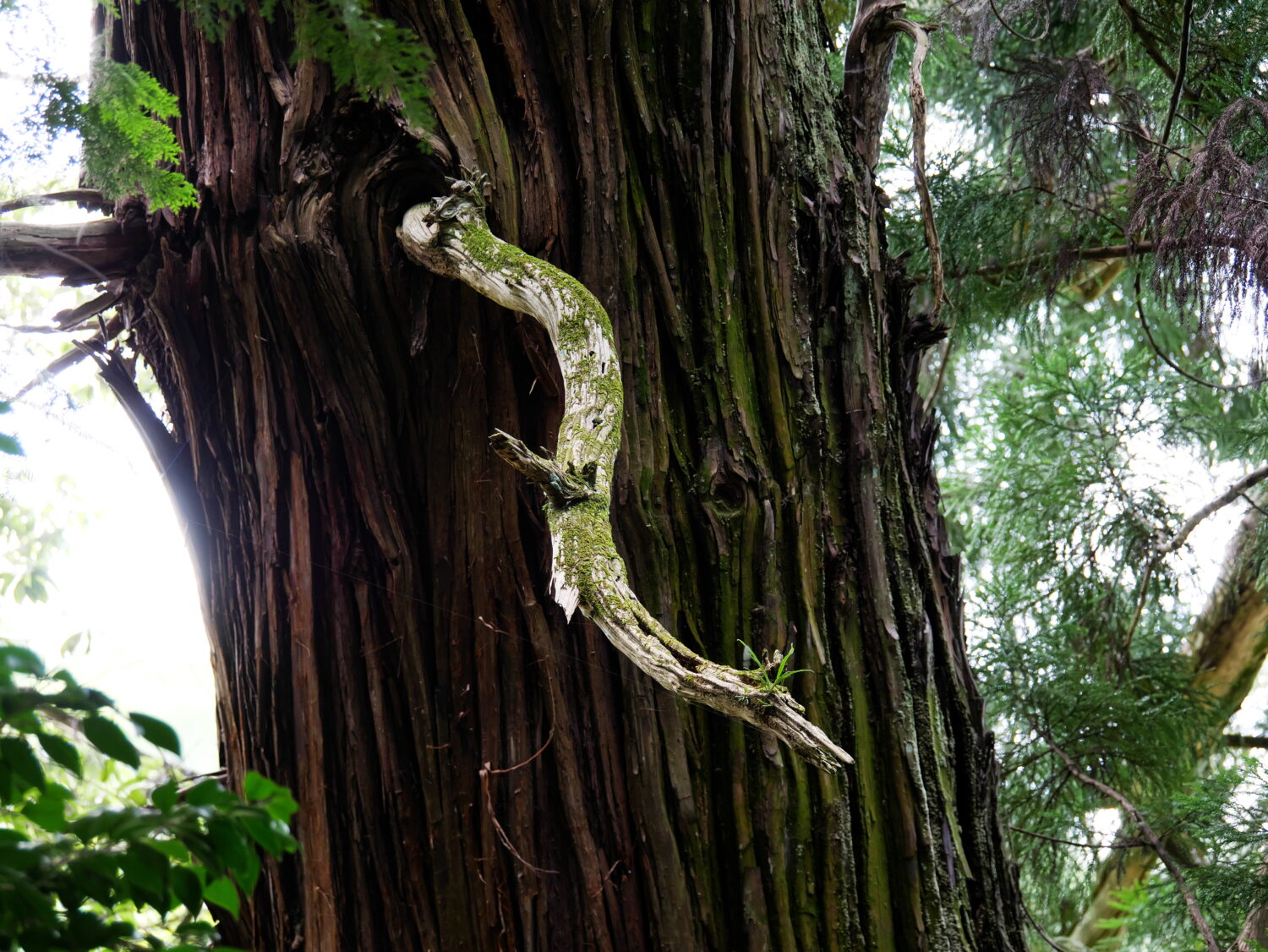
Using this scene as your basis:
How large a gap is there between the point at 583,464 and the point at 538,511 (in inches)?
18.6

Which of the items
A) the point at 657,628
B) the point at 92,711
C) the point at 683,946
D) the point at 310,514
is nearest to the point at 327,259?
the point at 310,514

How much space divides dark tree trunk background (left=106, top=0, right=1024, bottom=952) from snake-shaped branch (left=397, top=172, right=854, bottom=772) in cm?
13

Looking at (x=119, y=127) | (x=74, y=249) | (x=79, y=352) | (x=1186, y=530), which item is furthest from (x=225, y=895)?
(x=1186, y=530)

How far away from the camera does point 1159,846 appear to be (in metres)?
2.53

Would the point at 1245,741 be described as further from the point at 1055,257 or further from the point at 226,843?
the point at 226,843

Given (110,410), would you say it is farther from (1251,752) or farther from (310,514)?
(1251,752)

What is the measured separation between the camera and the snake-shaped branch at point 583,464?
0.96m

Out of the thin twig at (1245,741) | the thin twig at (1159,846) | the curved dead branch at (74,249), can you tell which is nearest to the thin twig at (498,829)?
the curved dead branch at (74,249)

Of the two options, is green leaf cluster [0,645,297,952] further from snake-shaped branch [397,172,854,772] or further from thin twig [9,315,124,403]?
thin twig [9,315,124,403]

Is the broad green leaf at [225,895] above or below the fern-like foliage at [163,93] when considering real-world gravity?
below

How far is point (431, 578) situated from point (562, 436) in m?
0.54

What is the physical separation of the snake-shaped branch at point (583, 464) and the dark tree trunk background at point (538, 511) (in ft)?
0.43

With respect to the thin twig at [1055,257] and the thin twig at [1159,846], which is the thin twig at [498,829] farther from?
the thin twig at [1055,257]

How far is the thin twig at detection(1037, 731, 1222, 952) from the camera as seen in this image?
7.27 ft
